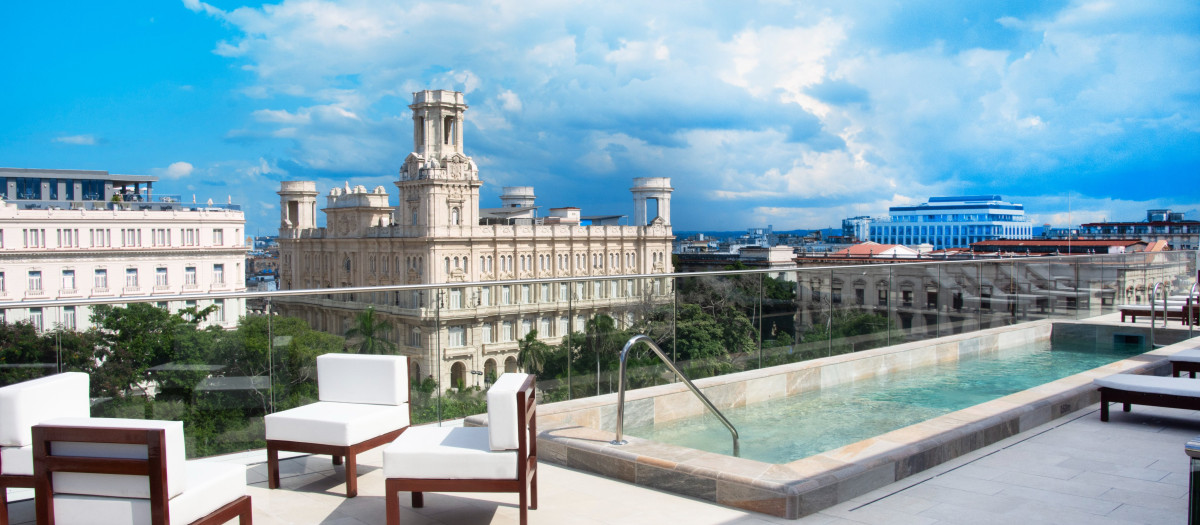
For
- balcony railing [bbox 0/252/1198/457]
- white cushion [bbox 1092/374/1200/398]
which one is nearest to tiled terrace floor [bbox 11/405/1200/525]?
balcony railing [bbox 0/252/1198/457]

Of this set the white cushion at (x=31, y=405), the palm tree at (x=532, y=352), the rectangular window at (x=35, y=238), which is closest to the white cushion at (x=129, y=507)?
the white cushion at (x=31, y=405)

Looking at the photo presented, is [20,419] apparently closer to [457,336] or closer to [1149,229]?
[457,336]

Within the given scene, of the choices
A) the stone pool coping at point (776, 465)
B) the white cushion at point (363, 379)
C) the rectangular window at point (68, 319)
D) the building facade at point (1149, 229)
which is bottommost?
the stone pool coping at point (776, 465)

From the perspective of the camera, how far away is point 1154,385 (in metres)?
4.80

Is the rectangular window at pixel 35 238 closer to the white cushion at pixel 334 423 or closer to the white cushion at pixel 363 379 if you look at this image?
the white cushion at pixel 363 379

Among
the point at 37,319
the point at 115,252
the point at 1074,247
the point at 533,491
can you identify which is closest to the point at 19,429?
the point at 37,319

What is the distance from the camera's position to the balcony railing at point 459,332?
12.6ft

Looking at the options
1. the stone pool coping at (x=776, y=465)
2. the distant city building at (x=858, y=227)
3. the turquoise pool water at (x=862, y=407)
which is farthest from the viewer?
the distant city building at (x=858, y=227)

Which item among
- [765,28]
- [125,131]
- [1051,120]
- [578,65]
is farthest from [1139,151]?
[125,131]

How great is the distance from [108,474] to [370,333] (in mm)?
2171

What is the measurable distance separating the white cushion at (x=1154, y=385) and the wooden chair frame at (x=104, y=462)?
17.4ft

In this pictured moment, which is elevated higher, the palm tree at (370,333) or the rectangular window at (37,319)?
the rectangular window at (37,319)

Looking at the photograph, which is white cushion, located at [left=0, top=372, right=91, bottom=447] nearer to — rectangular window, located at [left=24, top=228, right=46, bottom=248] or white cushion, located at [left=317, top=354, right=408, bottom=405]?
white cushion, located at [left=317, top=354, right=408, bottom=405]

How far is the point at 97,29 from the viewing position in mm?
135125
